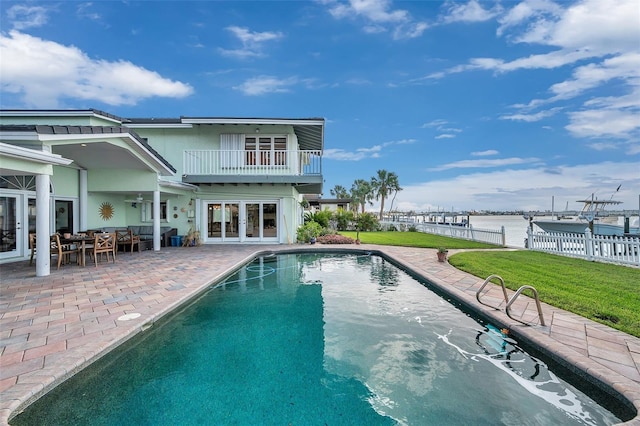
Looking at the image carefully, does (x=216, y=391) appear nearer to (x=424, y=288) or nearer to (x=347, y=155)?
(x=424, y=288)

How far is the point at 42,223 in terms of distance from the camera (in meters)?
7.66

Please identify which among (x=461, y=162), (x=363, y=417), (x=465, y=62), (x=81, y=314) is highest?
(x=465, y=62)

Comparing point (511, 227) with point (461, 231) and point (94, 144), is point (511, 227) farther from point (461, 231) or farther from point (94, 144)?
point (94, 144)

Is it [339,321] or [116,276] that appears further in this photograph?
[116,276]

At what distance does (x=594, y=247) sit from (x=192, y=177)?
1651cm

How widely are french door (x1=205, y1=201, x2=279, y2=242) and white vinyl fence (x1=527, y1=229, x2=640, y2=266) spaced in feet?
40.4

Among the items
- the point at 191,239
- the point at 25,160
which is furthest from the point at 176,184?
the point at 25,160

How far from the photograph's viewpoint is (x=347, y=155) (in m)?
40.8

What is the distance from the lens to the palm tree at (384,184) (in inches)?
2014

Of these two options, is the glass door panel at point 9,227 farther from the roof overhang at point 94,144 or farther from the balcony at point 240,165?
the balcony at point 240,165

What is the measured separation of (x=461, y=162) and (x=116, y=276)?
38.4 meters

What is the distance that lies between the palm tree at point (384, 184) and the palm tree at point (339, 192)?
14906mm

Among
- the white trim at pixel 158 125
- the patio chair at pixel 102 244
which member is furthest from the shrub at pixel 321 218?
the patio chair at pixel 102 244

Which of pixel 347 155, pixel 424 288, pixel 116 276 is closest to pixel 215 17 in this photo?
pixel 116 276
